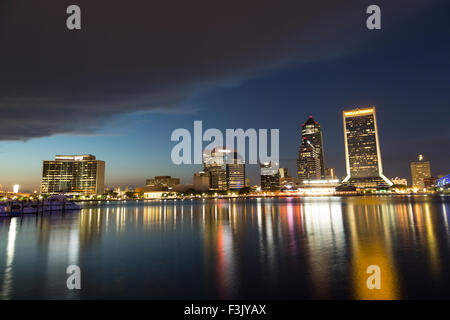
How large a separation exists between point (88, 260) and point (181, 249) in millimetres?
6752

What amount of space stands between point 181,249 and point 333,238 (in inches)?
549

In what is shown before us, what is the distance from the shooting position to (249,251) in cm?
1975

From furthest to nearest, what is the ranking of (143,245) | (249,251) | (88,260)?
1. (143,245)
2. (249,251)
3. (88,260)

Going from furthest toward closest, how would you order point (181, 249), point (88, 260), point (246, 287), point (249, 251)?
point (181, 249) → point (249, 251) → point (88, 260) → point (246, 287)
